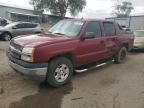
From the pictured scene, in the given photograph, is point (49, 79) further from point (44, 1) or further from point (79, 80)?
point (44, 1)

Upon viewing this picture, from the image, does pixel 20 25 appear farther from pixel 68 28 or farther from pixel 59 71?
pixel 59 71

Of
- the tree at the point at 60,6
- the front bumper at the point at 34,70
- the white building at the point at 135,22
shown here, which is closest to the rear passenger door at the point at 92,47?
the front bumper at the point at 34,70

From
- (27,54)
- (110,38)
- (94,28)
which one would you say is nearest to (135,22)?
(110,38)

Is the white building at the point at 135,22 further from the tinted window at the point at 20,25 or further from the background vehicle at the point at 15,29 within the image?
the tinted window at the point at 20,25

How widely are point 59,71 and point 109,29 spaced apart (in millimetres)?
2952

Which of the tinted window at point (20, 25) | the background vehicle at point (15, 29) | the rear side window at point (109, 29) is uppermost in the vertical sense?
the rear side window at point (109, 29)

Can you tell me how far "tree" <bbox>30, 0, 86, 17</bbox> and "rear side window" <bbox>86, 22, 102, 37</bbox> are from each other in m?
46.7

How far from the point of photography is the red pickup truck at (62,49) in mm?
4781

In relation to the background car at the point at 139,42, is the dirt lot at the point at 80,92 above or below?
below

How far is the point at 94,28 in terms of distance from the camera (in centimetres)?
650

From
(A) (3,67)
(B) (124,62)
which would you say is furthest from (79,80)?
(B) (124,62)

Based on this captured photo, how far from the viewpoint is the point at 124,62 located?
8.55 meters

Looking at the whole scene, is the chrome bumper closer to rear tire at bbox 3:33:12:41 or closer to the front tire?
the front tire

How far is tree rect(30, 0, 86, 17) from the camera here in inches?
2032
